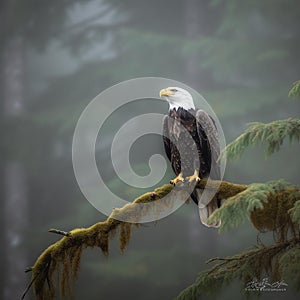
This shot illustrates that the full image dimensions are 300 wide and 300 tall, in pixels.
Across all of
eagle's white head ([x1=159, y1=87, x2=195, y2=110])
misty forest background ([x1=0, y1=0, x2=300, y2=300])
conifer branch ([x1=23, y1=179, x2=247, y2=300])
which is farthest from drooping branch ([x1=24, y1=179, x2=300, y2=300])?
misty forest background ([x1=0, y1=0, x2=300, y2=300])

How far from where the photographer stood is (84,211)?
11.5 metres

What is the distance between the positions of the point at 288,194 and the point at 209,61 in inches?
333

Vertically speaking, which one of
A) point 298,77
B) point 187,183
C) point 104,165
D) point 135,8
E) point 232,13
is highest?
point 135,8

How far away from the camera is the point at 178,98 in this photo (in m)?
5.28

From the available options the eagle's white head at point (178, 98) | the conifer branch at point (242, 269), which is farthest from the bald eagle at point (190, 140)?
the conifer branch at point (242, 269)

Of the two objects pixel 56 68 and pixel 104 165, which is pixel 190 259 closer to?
pixel 104 165

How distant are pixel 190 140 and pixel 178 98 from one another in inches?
17.7

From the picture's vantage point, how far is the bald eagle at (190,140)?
5.02 meters

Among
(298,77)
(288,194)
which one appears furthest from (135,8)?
(288,194)

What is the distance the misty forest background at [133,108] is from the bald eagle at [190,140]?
504 centimetres

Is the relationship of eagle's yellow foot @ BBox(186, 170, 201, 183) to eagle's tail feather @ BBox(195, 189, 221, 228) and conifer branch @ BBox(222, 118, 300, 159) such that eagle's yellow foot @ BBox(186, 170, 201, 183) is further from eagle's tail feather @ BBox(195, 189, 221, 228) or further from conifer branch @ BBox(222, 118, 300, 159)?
conifer branch @ BBox(222, 118, 300, 159)

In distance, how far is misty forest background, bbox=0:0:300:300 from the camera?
11.2 meters

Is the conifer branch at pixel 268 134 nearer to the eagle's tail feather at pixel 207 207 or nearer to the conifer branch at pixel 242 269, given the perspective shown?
the conifer branch at pixel 242 269

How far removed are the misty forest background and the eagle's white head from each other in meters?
5.08
